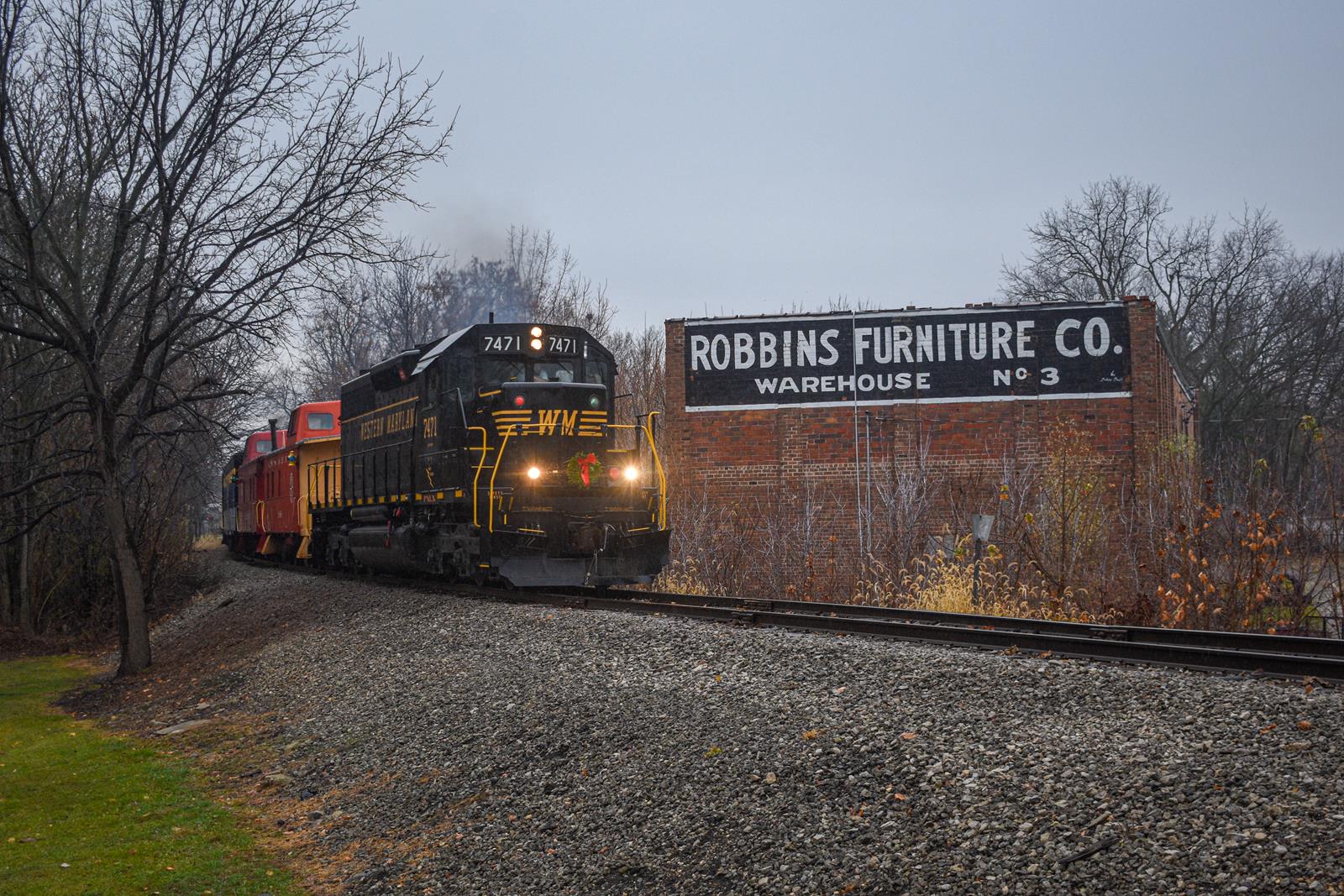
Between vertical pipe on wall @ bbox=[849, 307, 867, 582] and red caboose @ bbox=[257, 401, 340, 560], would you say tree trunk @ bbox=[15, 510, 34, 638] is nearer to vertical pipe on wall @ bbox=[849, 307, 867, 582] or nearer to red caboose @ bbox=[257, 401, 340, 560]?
red caboose @ bbox=[257, 401, 340, 560]

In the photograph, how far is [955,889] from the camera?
4359mm

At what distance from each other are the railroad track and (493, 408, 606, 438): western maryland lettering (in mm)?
1940

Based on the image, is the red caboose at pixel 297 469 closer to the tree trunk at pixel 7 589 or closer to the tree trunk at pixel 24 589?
the tree trunk at pixel 24 589

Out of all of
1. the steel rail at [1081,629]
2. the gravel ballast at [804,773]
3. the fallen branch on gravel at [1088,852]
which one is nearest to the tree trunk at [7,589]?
the gravel ballast at [804,773]

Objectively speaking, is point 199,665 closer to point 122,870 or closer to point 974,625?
point 122,870

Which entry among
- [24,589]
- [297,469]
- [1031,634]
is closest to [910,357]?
[297,469]

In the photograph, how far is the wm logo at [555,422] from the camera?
13.7 metres

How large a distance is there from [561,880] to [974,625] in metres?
5.49

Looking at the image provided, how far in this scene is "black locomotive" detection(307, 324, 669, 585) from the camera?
43.3 feet

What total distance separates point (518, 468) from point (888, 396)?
11.2 m

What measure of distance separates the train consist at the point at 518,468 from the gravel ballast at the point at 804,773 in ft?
10.3

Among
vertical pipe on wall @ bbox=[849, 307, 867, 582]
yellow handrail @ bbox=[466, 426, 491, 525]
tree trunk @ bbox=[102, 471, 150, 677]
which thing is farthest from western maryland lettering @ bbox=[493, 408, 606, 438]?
vertical pipe on wall @ bbox=[849, 307, 867, 582]

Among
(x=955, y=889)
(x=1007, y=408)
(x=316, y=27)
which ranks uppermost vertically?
(x=316, y=27)

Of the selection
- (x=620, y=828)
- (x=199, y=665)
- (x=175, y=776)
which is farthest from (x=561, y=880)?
(x=199, y=665)
